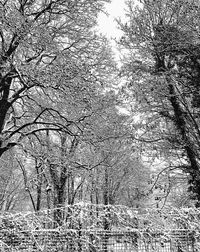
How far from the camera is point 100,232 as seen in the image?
401 centimetres

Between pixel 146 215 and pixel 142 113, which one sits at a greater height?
pixel 142 113

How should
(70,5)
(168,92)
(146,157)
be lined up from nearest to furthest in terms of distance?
(70,5), (168,92), (146,157)

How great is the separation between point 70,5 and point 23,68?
9.76ft

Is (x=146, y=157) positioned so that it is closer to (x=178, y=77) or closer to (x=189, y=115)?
(x=189, y=115)

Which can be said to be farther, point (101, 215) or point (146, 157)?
point (146, 157)

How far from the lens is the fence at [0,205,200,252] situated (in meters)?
3.81

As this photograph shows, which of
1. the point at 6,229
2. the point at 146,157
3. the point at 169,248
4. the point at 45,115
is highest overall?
the point at 45,115

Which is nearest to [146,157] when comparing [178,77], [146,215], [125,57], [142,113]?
[142,113]

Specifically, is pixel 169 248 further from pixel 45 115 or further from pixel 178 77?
pixel 45 115

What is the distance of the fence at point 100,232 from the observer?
3811mm

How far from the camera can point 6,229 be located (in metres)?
3.79

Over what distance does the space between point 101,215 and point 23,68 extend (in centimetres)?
399

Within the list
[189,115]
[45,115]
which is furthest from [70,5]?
[189,115]

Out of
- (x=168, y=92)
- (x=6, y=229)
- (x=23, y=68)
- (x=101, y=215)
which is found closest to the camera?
(x=6, y=229)
